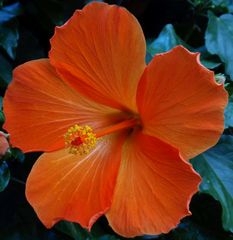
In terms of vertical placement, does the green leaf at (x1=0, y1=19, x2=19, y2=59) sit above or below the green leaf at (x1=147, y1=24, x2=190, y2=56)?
above

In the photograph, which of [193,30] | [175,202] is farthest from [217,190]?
[193,30]

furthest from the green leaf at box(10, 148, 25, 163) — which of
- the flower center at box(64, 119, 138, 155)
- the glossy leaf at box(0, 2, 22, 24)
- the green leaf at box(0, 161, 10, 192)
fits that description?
the glossy leaf at box(0, 2, 22, 24)

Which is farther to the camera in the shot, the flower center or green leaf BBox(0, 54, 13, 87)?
green leaf BBox(0, 54, 13, 87)

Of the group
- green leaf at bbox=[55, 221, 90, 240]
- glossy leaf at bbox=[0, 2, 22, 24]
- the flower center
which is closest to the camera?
the flower center

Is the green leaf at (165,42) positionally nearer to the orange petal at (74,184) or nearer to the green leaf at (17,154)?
the orange petal at (74,184)

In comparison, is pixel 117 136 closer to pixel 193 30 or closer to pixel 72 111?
pixel 72 111

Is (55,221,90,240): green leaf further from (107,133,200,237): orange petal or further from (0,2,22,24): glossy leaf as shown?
(0,2,22,24): glossy leaf
